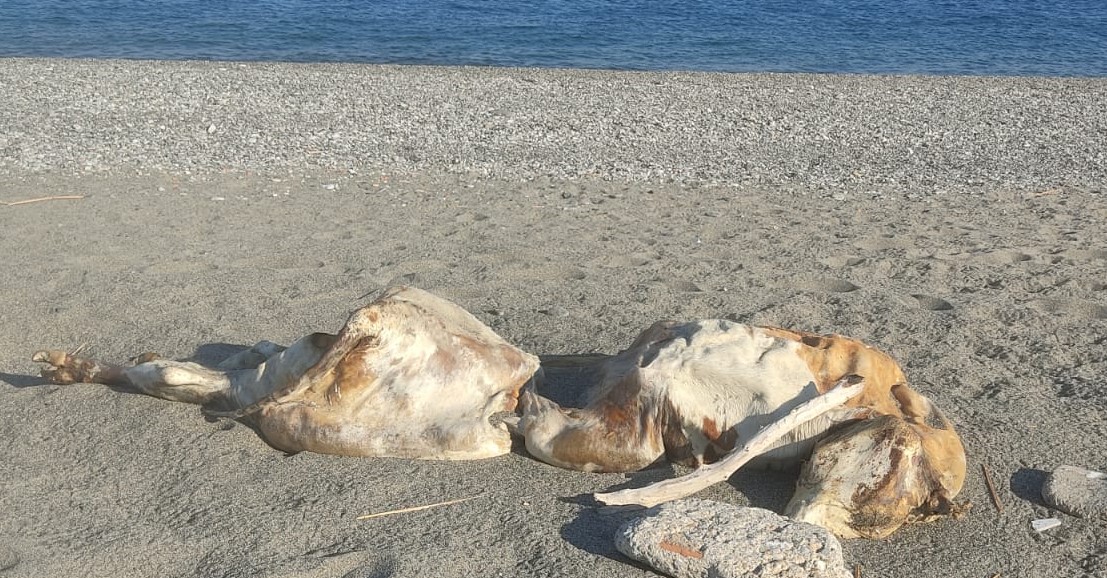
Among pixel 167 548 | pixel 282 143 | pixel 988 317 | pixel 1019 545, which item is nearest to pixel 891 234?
pixel 988 317

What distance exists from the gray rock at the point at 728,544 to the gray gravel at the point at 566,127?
5.92m

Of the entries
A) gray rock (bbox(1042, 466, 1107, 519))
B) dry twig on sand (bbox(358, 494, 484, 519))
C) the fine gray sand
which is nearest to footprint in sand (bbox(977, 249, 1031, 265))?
the fine gray sand

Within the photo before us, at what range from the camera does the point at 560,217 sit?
24.7 ft

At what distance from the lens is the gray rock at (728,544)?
2953 mm

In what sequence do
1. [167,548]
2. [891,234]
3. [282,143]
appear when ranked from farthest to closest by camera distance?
[282,143] < [891,234] < [167,548]

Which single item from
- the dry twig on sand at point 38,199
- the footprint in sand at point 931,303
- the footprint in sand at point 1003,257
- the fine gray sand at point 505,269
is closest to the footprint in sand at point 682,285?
the fine gray sand at point 505,269

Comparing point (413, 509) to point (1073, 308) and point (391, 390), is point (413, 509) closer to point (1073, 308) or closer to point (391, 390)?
point (391, 390)

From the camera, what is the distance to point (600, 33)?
2347 centimetres

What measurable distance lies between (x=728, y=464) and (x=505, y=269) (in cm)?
295

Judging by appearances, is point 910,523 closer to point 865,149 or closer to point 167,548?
point 167,548

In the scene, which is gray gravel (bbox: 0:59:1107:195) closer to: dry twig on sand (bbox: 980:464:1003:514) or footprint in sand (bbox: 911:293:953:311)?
footprint in sand (bbox: 911:293:953:311)

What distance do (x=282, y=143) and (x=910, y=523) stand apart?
8130mm

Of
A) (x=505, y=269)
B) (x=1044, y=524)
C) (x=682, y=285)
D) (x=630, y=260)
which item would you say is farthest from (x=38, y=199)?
(x=1044, y=524)

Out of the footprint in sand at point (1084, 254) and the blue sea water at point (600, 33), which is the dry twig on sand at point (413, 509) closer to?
the footprint in sand at point (1084, 254)
